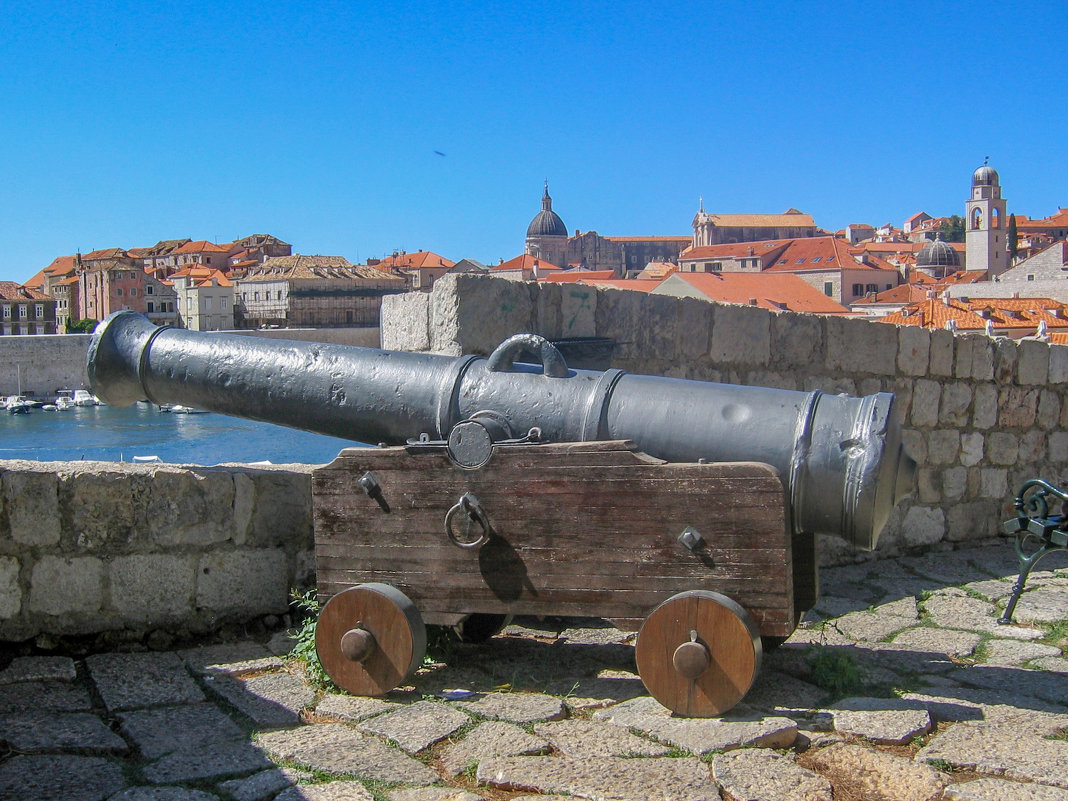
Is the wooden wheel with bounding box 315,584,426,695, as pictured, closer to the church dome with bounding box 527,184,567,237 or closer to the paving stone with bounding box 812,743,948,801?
the paving stone with bounding box 812,743,948,801

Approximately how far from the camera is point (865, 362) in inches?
193

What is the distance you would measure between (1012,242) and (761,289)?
38749mm

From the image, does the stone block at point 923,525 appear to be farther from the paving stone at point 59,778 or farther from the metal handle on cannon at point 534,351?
the paving stone at point 59,778

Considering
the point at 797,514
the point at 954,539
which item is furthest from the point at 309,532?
the point at 954,539

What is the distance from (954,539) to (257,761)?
3.88m

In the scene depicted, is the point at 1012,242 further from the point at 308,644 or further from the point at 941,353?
the point at 308,644

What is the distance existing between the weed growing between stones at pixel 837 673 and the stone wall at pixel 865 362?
1.64 meters

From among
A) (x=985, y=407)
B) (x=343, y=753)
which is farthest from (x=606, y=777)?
(x=985, y=407)

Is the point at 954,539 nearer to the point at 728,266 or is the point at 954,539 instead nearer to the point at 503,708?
the point at 503,708

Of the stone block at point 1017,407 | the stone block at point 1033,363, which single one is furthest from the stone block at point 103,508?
the stone block at point 1033,363

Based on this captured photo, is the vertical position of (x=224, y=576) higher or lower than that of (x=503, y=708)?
higher

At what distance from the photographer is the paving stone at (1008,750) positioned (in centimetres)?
226

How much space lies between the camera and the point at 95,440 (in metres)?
25.8

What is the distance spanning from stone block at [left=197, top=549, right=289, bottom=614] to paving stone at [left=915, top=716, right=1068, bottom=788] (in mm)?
2008
